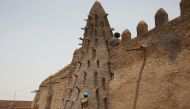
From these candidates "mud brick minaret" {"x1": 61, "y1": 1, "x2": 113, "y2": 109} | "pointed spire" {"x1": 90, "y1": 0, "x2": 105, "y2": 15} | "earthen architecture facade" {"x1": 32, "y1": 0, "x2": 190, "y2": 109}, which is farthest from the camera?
"pointed spire" {"x1": 90, "y1": 0, "x2": 105, "y2": 15}

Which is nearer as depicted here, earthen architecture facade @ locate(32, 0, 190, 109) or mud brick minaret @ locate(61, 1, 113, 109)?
earthen architecture facade @ locate(32, 0, 190, 109)

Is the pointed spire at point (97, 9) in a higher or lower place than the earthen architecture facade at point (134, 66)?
higher

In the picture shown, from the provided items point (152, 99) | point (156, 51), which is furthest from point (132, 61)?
point (152, 99)

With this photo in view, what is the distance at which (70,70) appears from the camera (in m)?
18.4

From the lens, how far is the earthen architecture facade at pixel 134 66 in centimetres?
984

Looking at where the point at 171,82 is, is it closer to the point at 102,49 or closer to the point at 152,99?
the point at 152,99

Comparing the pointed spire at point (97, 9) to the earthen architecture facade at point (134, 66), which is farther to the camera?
the pointed spire at point (97, 9)

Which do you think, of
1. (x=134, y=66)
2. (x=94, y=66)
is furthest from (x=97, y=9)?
(x=134, y=66)

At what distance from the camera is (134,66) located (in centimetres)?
1217

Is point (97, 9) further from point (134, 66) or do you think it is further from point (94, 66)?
point (134, 66)

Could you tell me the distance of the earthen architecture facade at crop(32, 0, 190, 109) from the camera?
32.3 ft

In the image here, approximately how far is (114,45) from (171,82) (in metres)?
5.75

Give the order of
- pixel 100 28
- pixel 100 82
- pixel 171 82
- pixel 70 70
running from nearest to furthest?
pixel 171 82
pixel 100 82
pixel 100 28
pixel 70 70

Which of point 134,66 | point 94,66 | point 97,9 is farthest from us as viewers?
point 97,9
